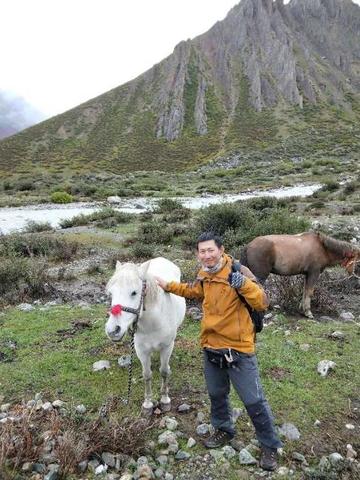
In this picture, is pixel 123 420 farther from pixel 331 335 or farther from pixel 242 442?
pixel 331 335

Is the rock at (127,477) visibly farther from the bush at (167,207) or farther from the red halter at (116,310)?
the bush at (167,207)

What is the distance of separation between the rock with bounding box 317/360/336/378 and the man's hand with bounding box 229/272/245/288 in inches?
117

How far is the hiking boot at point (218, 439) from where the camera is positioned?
445 cm

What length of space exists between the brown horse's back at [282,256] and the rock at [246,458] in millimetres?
4504

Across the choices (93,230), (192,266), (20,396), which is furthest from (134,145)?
(20,396)

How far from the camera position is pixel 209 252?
13.0ft

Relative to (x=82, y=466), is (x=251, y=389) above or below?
above

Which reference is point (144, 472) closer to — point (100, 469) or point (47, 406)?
point (100, 469)

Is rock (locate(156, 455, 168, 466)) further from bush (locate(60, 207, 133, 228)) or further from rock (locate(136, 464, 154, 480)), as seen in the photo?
bush (locate(60, 207, 133, 228))

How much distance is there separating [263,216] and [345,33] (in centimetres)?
15821

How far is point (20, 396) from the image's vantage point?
214 inches

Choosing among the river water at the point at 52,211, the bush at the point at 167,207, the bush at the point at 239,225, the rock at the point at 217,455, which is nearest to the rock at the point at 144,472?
the rock at the point at 217,455

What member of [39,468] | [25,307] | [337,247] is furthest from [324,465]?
[25,307]

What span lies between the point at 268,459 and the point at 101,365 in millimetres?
2904
